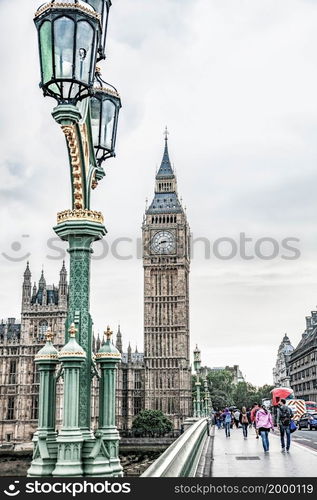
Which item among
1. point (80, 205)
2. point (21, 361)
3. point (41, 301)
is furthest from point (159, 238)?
point (80, 205)

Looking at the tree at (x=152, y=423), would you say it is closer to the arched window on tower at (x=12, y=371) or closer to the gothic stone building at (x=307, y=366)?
the arched window on tower at (x=12, y=371)

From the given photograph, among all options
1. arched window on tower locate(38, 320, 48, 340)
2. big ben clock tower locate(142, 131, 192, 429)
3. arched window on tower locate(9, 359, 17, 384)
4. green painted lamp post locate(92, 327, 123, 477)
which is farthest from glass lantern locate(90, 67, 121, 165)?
big ben clock tower locate(142, 131, 192, 429)

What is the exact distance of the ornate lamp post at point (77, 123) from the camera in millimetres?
6707

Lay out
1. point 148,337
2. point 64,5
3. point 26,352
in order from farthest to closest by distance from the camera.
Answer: point 148,337, point 26,352, point 64,5

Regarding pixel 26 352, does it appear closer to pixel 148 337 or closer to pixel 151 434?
pixel 151 434

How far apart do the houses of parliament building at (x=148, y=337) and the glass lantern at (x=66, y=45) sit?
73.3m

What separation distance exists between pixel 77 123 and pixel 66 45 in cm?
95

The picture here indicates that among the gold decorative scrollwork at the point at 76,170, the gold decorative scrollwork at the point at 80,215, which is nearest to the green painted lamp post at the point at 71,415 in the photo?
the gold decorative scrollwork at the point at 80,215

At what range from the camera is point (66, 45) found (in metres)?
6.71

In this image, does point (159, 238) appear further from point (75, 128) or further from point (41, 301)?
point (75, 128)

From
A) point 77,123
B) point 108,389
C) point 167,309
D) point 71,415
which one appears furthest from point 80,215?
point 167,309

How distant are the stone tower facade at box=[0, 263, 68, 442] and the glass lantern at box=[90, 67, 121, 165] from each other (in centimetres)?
7089
